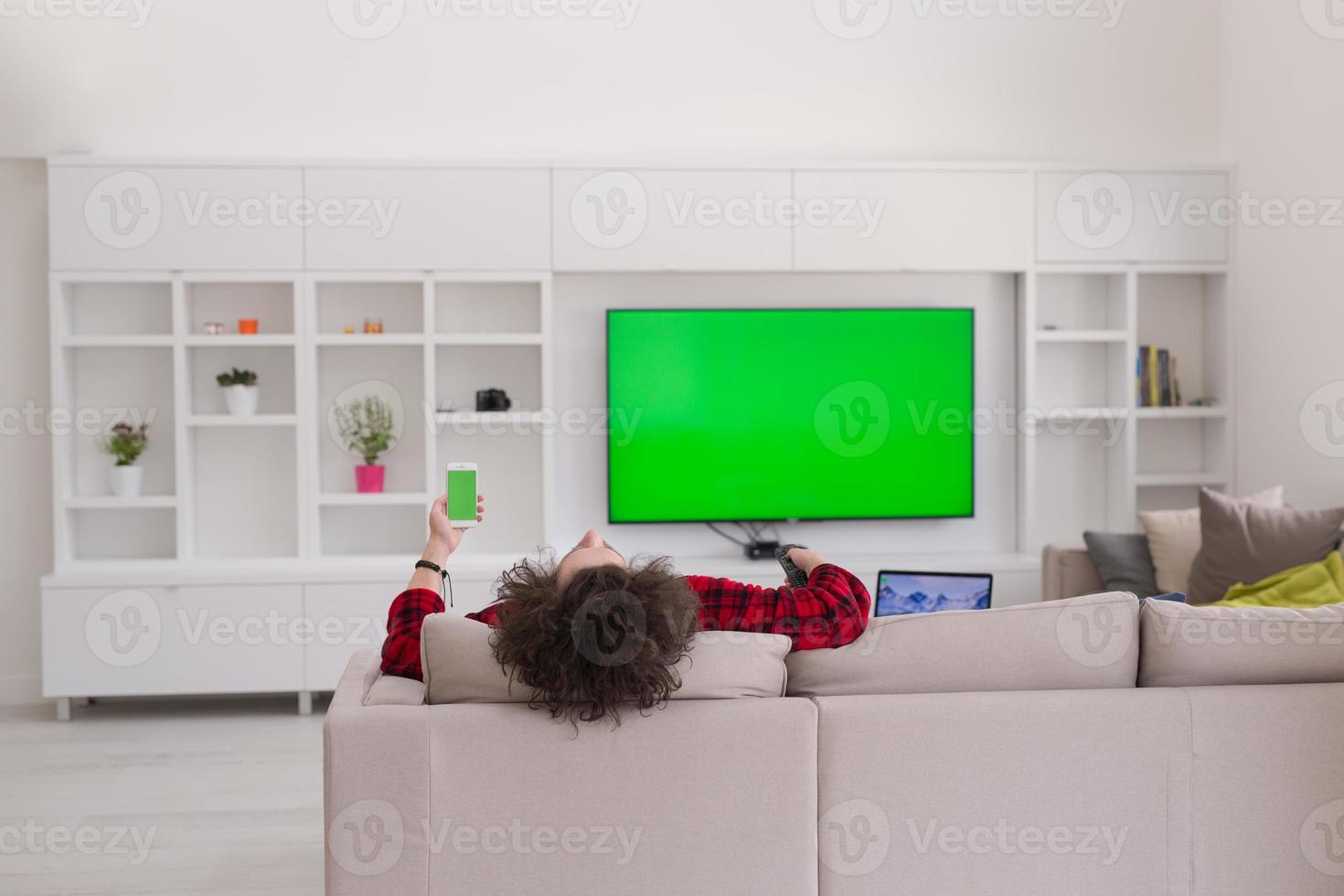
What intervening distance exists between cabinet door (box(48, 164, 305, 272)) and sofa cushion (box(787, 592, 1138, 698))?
3119mm

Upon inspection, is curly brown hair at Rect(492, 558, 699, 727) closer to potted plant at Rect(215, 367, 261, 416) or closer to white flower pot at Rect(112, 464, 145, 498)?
potted plant at Rect(215, 367, 261, 416)

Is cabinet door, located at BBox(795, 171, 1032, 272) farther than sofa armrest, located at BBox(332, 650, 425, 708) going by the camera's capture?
Yes

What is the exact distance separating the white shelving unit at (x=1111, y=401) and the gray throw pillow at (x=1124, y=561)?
0.64 metres

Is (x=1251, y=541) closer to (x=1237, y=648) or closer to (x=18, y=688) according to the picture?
(x=1237, y=648)

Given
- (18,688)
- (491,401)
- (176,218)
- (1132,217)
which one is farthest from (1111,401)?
(18,688)

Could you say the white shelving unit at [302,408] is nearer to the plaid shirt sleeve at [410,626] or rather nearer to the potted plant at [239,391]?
the potted plant at [239,391]

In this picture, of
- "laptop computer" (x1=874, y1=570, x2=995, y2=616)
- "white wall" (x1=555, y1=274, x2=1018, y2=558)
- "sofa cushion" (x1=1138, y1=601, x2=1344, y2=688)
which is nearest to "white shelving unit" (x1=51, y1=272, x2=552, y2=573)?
"white wall" (x1=555, y1=274, x2=1018, y2=558)

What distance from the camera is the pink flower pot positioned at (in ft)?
15.0

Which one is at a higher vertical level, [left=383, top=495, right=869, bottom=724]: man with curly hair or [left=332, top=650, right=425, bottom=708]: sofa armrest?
[left=383, top=495, right=869, bottom=724]: man with curly hair

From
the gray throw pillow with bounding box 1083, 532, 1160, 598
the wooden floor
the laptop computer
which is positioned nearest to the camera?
the wooden floor

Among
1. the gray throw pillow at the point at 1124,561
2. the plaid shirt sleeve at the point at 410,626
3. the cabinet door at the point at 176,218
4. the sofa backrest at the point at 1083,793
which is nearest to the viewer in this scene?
the sofa backrest at the point at 1083,793

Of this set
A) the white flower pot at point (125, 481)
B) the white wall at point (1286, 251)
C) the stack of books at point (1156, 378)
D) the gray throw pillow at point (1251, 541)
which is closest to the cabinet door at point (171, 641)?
the white flower pot at point (125, 481)

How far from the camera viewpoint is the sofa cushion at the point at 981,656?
2.05 metres

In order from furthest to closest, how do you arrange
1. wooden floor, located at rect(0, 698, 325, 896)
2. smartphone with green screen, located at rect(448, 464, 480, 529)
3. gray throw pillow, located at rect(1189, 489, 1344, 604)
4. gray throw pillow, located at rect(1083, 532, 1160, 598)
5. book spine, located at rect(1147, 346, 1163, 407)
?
book spine, located at rect(1147, 346, 1163, 407), gray throw pillow, located at rect(1083, 532, 1160, 598), gray throw pillow, located at rect(1189, 489, 1344, 604), wooden floor, located at rect(0, 698, 325, 896), smartphone with green screen, located at rect(448, 464, 480, 529)
